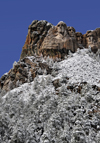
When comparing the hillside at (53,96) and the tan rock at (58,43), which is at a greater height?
the tan rock at (58,43)

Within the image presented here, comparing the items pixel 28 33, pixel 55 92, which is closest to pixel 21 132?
pixel 55 92

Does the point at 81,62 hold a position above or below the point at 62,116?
above

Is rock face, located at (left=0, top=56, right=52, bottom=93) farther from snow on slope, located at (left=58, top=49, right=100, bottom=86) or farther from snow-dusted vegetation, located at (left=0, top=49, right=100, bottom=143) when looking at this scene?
snow on slope, located at (left=58, top=49, right=100, bottom=86)

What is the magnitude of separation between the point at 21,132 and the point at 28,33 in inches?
3389

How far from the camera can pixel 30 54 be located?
116500mm

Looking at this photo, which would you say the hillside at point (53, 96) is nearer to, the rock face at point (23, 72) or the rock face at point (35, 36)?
the rock face at point (23, 72)

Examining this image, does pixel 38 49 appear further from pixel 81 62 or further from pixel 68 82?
pixel 68 82

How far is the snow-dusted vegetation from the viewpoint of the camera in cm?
4566

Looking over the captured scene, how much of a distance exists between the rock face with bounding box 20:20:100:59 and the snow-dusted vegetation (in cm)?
671

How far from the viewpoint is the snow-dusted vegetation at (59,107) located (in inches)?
1797

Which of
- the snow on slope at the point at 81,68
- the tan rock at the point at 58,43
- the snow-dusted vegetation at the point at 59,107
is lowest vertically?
the snow-dusted vegetation at the point at 59,107

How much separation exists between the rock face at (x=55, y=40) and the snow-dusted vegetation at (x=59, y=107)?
671 cm

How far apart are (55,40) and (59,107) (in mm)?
59708

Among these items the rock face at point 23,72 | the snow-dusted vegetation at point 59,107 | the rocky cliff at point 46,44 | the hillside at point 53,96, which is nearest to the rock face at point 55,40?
the rocky cliff at point 46,44
